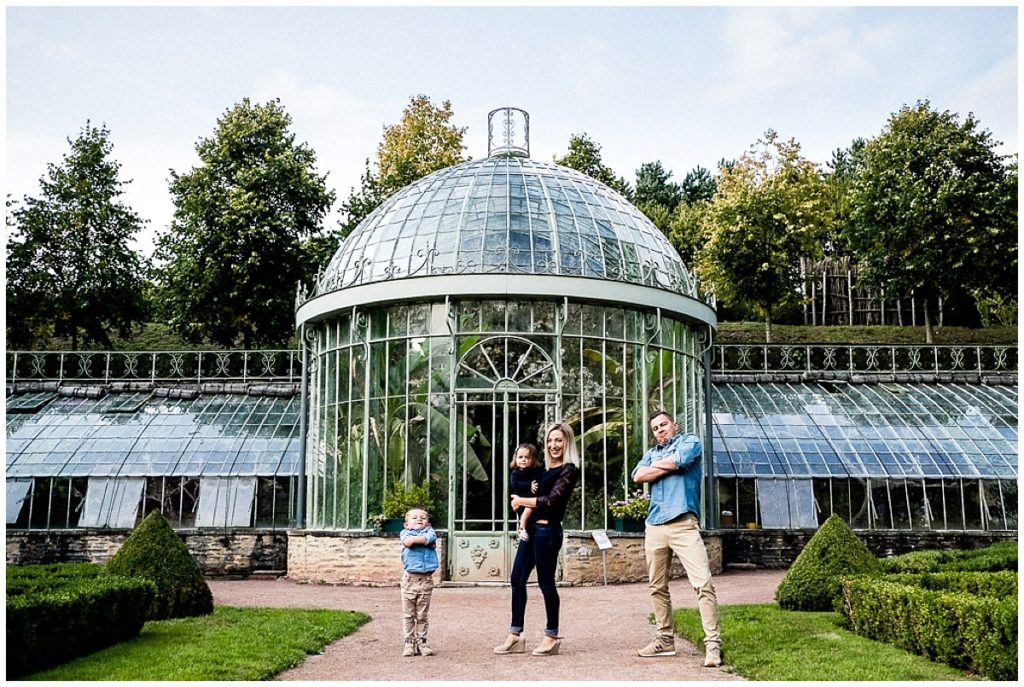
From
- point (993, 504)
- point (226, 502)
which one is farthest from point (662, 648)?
point (993, 504)

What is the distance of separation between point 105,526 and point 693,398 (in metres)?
13.0

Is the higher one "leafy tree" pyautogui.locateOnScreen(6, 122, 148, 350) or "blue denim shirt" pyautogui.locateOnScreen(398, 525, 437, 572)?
"leafy tree" pyautogui.locateOnScreen(6, 122, 148, 350)

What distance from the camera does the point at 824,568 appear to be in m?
12.6

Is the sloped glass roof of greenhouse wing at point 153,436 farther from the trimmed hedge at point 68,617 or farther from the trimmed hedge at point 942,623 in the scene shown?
the trimmed hedge at point 942,623

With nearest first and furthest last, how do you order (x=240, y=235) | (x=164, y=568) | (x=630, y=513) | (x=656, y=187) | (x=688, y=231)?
(x=164, y=568) < (x=630, y=513) < (x=240, y=235) < (x=688, y=231) < (x=656, y=187)

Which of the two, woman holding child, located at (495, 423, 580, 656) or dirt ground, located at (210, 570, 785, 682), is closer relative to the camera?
dirt ground, located at (210, 570, 785, 682)

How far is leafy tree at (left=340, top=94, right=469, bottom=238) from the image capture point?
35.5 meters

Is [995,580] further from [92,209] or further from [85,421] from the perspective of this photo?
[92,209]

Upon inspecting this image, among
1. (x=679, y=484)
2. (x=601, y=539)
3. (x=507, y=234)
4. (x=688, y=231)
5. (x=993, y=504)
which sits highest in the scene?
(x=688, y=231)

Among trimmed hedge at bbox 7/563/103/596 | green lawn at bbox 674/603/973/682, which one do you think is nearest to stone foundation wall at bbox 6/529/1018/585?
trimmed hedge at bbox 7/563/103/596

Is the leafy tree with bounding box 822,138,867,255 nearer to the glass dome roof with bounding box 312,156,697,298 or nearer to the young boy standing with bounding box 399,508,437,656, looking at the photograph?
the glass dome roof with bounding box 312,156,697,298

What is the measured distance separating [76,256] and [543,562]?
103 ft

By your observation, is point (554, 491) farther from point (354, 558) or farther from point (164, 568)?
point (354, 558)

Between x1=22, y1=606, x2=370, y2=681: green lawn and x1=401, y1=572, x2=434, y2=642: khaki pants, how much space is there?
1.04 m
